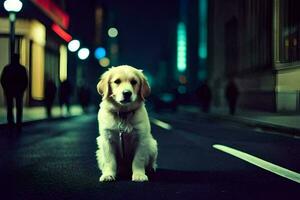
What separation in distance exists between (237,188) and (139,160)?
1.06 metres

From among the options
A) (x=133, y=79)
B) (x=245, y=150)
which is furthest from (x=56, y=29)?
(x=133, y=79)

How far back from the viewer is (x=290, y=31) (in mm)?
28766

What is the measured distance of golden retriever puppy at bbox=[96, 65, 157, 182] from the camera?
5.42 m

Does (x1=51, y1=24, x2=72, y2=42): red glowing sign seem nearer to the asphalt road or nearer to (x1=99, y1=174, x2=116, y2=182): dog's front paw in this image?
the asphalt road

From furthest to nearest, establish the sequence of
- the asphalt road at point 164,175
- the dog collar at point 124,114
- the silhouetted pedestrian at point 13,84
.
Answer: the silhouetted pedestrian at point 13,84, the dog collar at point 124,114, the asphalt road at point 164,175

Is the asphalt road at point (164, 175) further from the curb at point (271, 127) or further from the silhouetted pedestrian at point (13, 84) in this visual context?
the curb at point (271, 127)

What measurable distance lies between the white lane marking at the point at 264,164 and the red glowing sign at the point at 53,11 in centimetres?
2437

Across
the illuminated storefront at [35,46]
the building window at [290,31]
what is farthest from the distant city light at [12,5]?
the building window at [290,31]

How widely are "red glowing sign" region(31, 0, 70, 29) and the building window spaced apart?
14.7 meters

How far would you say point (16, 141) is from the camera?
37.4ft

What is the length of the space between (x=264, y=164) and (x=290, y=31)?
22790 mm

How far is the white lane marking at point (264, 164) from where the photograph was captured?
621 centimetres

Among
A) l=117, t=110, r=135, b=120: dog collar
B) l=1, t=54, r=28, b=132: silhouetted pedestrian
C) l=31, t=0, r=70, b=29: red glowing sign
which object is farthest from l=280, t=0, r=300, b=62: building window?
l=117, t=110, r=135, b=120: dog collar

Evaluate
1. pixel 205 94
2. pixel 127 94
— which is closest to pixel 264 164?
pixel 127 94
